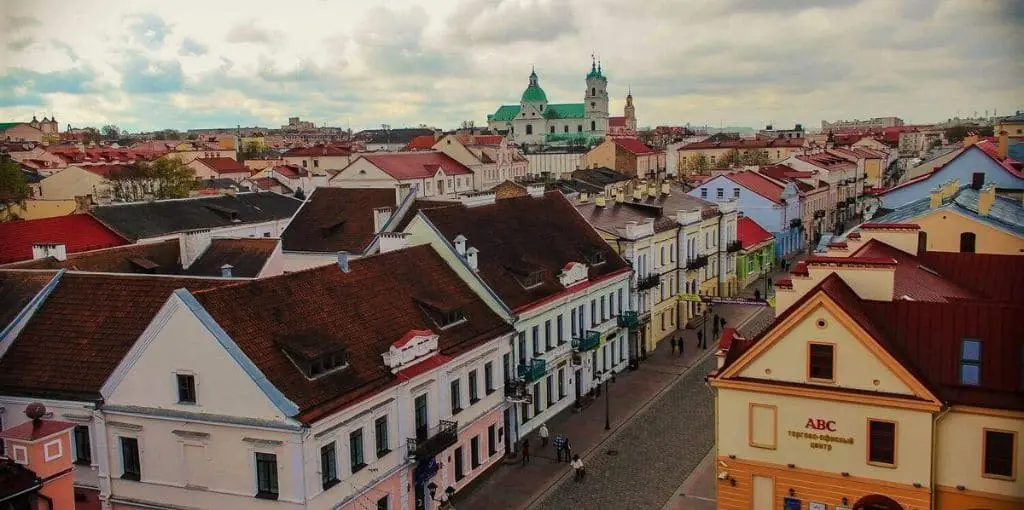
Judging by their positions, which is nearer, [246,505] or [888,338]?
[888,338]

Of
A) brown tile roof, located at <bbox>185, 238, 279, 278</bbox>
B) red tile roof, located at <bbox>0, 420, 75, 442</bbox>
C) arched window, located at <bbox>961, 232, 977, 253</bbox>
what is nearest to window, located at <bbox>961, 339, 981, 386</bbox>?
arched window, located at <bbox>961, 232, 977, 253</bbox>

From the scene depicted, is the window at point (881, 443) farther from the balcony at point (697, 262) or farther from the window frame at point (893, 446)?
the balcony at point (697, 262)

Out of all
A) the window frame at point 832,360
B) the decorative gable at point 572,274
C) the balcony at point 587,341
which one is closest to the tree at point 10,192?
the decorative gable at point 572,274

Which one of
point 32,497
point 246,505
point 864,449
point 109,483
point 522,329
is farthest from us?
point 522,329

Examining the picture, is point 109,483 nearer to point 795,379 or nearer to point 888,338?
point 795,379

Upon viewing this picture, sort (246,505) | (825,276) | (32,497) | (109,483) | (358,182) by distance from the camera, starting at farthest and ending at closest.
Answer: (358,182) < (109,483) < (246,505) < (825,276) < (32,497)

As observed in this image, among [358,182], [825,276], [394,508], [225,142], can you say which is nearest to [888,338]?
[825,276]

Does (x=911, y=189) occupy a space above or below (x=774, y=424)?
above

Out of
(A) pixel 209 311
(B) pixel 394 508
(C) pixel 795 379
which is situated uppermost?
(A) pixel 209 311
